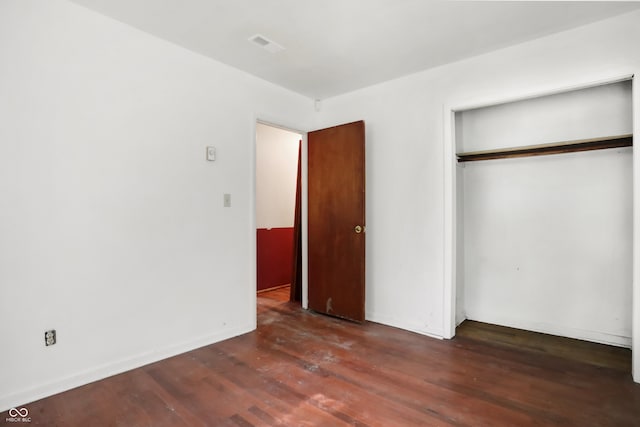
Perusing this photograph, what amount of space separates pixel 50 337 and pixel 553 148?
4083 millimetres

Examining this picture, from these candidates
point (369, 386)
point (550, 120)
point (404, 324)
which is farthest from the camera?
point (404, 324)

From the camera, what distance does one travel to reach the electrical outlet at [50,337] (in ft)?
7.02

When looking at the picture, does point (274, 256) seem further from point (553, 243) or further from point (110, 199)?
point (553, 243)

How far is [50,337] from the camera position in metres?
2.16

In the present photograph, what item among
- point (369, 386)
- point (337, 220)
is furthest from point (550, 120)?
point (369, 386)

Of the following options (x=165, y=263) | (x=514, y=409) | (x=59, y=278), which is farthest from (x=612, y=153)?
(x=59, y=278)

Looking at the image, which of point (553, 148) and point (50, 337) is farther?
point (553, 148)

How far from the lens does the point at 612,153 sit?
2857mm

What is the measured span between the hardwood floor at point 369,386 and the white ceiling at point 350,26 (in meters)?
2.55

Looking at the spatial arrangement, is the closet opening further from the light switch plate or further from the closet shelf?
the light switch plate

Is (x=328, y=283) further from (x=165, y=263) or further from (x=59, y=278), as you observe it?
(x=59, y=278)

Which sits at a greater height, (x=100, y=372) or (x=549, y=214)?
(x=549, y=214)

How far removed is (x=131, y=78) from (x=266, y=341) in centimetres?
244

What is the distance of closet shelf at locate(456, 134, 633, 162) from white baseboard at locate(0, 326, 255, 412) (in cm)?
293
